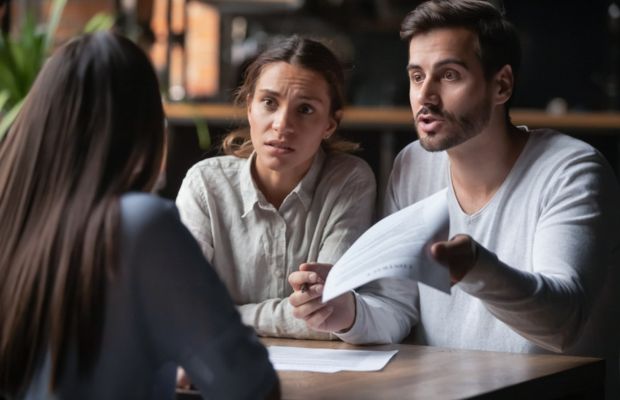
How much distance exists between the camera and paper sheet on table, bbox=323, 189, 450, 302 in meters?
1.50

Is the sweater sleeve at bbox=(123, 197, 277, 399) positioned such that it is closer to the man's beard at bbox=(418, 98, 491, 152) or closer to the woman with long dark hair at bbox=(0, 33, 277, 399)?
the woman with long dark hair at bbox=(0, 33, 277, 399)

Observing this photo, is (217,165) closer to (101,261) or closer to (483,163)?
(483,163)

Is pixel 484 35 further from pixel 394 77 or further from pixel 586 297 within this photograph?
pixel 394 77

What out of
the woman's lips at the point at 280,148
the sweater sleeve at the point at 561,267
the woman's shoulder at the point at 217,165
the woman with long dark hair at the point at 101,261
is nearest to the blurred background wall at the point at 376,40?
the woman's shoulder at the point at 217,165

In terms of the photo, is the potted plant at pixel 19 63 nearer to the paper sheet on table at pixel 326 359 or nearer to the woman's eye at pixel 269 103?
the woman's eye at pixel 269 103

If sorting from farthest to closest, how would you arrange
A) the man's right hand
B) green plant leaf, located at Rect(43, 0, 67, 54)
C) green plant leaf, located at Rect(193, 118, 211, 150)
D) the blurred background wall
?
the blurred background wall < green plant leaf, located at Rect(193, 118, 211, 150) < green plant leaf, located at Rect(43, 0, 67, 54) < the man's right hand

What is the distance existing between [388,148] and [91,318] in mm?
3978

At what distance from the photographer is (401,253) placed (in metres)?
1.53

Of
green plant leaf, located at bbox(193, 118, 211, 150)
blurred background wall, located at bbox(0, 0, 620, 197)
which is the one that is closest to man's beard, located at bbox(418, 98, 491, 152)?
green plant leaf, located at bbox(193, 118, 211, 150)

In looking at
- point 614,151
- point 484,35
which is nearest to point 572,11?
point 614,151

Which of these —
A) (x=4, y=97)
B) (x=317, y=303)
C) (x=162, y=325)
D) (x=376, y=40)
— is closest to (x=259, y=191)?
(x=317, y=303)

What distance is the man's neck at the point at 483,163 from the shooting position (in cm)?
210

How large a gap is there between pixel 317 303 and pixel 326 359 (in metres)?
0.11

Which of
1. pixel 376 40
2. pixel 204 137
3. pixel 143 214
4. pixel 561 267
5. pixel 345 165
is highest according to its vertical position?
pixel 143 214
